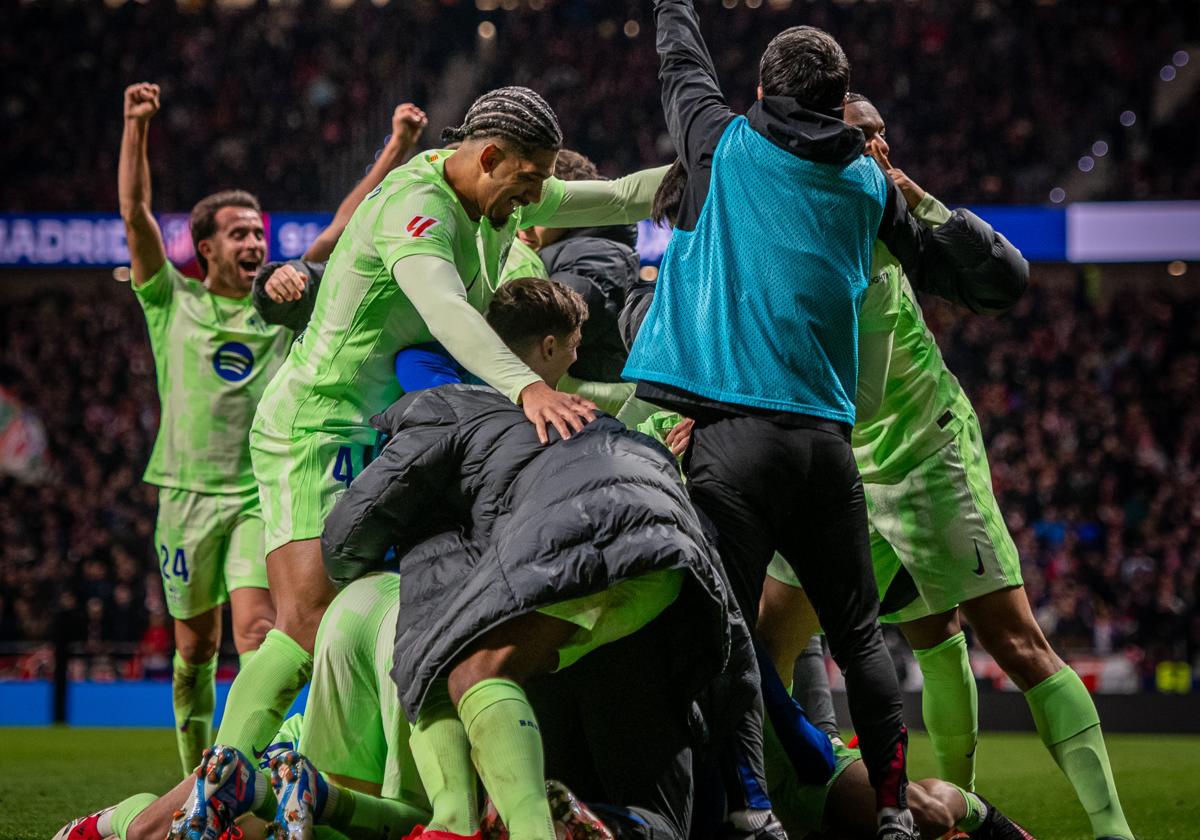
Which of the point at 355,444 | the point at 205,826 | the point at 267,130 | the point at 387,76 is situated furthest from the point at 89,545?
the point at 205,826

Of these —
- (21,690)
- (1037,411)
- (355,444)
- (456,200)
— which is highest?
(456,200)

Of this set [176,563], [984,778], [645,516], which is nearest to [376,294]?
[645,516]

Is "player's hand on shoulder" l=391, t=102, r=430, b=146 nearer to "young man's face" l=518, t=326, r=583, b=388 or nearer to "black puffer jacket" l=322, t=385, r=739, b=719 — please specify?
"young man's face" l=518, t=326, r=583, b=388

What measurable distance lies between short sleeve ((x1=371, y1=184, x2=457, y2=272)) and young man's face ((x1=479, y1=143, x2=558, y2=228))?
4.6 inches

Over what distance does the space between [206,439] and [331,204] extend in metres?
12.6

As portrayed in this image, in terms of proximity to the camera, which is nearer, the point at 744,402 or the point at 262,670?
the point at 744,402

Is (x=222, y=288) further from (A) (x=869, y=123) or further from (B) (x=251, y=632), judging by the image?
(A) (x=869, y=123)

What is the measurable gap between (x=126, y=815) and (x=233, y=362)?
121 inches

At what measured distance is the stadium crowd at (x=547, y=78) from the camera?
18.8 m

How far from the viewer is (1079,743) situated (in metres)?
4.30

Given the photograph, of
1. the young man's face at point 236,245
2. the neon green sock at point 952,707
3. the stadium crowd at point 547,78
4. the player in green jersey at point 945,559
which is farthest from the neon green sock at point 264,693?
the stadium crowd at point 547,78

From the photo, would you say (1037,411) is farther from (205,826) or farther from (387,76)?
(205,826)

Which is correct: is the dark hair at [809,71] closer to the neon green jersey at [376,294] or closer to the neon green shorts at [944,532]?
the neon green jersey at [376,294]

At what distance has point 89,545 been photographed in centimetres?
1573
